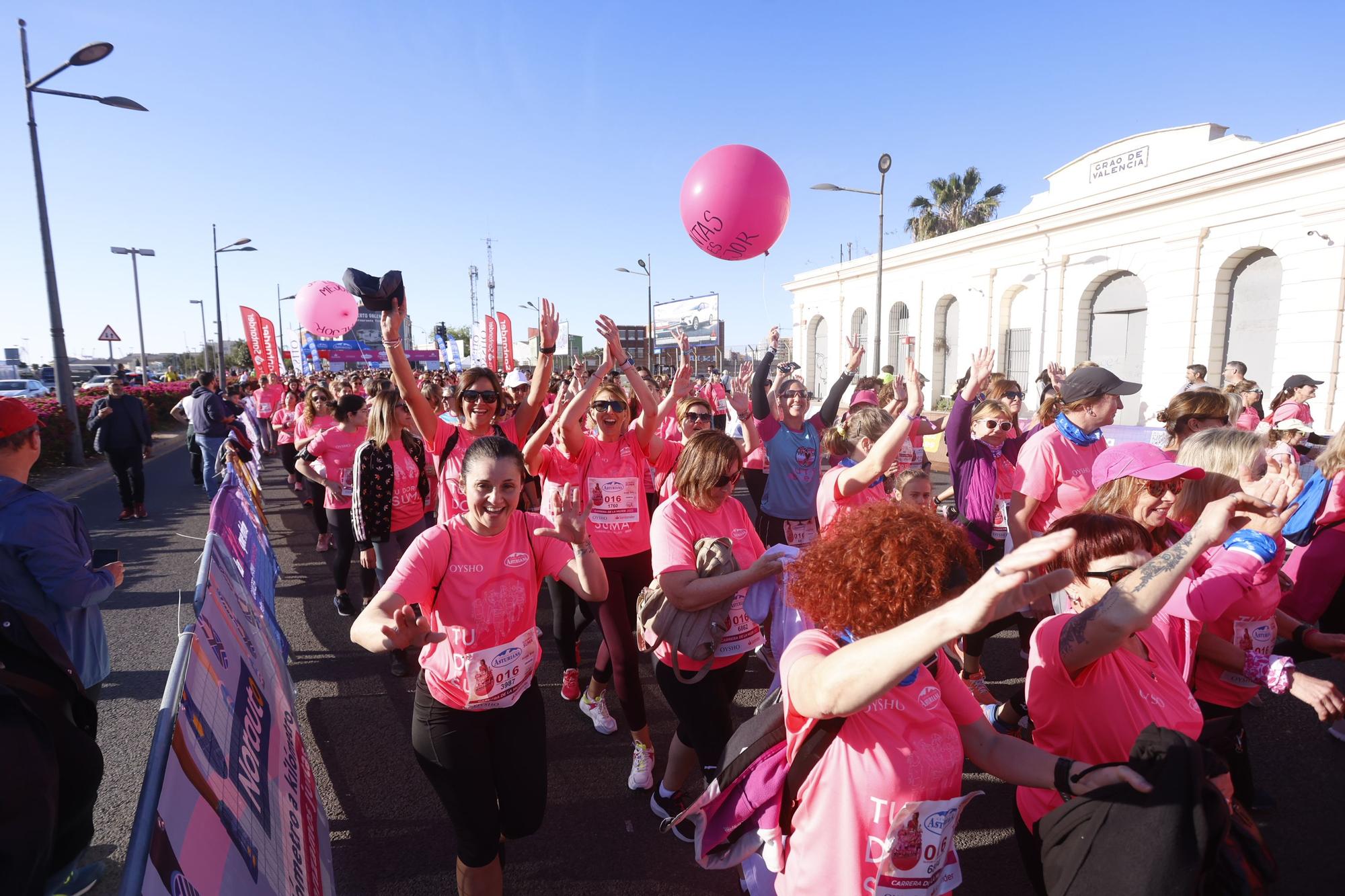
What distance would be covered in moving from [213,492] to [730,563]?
10.5 metres

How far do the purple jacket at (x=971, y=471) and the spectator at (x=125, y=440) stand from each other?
33.6ft

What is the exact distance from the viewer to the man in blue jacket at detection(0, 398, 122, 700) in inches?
105

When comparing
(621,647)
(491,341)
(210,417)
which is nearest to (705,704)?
(621,647)

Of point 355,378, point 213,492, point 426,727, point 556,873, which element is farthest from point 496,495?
point 355,378

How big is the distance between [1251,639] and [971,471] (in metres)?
2.16

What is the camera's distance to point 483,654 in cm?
241

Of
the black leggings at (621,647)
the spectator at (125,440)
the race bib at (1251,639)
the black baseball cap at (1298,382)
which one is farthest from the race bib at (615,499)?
the spectator at (125,440)

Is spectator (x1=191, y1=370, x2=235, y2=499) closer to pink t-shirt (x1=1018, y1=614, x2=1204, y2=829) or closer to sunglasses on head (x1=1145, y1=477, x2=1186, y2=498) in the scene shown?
pink t-shirt (x1=1018, y1=614, x2=1204, y2=829)

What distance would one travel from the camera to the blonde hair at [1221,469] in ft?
9.21

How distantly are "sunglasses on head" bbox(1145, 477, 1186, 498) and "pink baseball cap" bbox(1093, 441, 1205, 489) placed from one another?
3cm

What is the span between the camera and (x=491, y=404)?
4434mm

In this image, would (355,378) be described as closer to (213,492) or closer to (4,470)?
(213,492)

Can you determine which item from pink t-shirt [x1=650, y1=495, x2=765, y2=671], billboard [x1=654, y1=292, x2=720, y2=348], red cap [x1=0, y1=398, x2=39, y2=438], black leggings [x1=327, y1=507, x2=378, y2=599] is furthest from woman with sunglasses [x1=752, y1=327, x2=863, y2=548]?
billboard [x1=654, y1=292, x2=720, y2=348]

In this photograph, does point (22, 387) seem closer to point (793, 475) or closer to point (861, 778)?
point (793, 475)
